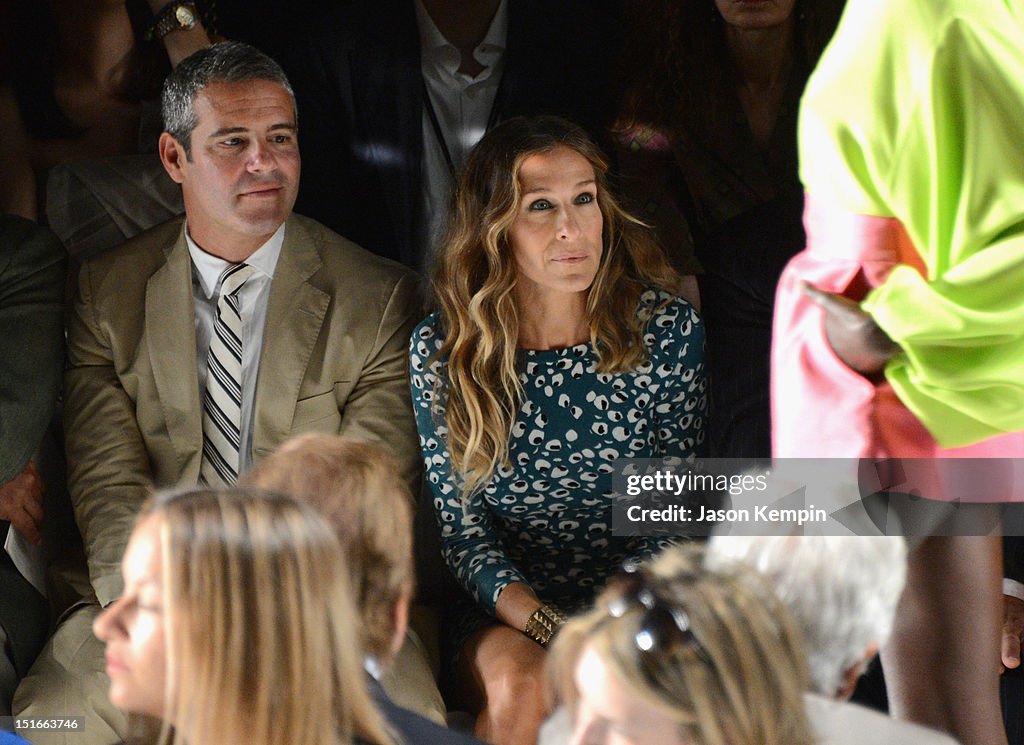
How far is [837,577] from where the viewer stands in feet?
4.67

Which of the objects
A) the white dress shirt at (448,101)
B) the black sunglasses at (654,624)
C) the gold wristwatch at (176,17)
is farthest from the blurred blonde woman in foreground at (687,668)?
the gold wristwatch at (176,17)

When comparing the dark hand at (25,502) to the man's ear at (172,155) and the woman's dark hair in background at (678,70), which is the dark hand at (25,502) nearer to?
the man's ear at (172,155)

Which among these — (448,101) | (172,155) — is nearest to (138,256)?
(172,155)

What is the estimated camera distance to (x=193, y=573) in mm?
1203

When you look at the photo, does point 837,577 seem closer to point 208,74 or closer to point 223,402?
point 223,402

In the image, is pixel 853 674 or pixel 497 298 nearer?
A: pixel 853 674

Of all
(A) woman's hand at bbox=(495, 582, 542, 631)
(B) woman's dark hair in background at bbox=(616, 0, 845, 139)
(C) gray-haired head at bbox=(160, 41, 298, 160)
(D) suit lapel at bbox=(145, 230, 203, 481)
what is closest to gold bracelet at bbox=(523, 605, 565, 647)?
(A) woman's hand at bbox=(495, 582, 542, 631)

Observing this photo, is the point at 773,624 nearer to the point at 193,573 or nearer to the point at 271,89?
the point at 193,573

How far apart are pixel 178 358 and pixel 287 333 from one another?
160mm

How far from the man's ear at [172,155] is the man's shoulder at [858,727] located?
1.17 meters

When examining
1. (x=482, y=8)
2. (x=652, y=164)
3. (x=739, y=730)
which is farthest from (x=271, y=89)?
(x=739, y=730)

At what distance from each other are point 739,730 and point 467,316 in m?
0.75

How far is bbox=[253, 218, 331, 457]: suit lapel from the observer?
183cm

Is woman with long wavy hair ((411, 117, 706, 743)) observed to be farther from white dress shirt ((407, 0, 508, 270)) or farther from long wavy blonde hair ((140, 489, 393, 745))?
long wavy blonde hair ((140, 489, 393, 745))
